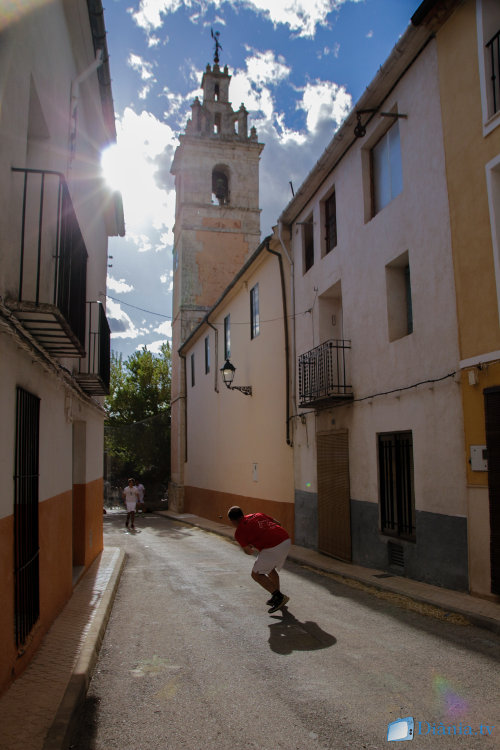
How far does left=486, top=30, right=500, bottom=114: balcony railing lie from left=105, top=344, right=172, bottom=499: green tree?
90.5 feet

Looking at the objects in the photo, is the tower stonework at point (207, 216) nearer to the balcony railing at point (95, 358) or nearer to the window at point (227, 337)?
the window at point (227, 337)

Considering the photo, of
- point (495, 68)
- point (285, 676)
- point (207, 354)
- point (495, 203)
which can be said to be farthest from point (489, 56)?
point (207, 354)

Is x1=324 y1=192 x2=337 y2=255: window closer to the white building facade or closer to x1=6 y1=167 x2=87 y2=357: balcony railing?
the white building facade

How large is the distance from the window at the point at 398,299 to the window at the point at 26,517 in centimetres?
617

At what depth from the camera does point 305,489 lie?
1379 centimetres

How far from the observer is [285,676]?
193 inches

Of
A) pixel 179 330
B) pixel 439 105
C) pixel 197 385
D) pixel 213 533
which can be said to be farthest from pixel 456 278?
pixel 179 330

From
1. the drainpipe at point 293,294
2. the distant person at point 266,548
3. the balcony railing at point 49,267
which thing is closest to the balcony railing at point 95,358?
the balcony railing at point 49,267

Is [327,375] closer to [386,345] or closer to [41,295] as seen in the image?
[386,345]

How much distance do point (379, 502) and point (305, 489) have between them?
12.1 ft

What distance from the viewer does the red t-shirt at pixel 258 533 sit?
752 cm

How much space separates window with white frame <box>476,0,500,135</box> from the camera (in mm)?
7527

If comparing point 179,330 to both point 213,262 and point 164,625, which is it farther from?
point 164,625

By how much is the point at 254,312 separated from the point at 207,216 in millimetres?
12828
